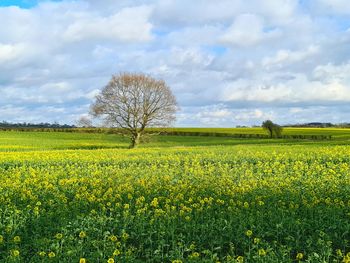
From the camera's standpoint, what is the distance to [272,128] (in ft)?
275

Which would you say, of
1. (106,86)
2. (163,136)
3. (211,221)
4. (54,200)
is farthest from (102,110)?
(211,221)

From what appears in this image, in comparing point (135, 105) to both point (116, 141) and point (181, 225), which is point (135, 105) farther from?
point (181, 225)

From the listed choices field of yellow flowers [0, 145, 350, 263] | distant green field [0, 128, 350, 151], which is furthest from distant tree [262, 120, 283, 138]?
field of yellow flowers [0, 145, 350, 263]

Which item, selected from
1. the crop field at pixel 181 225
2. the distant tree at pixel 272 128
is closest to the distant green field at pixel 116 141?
the distant tree at pixel 272 128

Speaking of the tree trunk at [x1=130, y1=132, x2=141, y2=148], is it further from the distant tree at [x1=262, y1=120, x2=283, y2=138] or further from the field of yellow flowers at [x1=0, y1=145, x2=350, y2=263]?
the field of yellow flowers at [x1=0, y1=145, x2=350, y2=263]

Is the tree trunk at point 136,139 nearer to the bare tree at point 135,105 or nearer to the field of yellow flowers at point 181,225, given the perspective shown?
the bare tree at point 135,105

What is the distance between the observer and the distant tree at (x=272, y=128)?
3290 inches

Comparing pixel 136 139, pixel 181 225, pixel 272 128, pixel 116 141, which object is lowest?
pixel 181 225

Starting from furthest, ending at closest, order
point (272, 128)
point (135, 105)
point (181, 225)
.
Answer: point (272, 128), point (135, 105), point (181, 225)

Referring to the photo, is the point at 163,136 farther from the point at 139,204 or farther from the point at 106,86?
the point at 139,204

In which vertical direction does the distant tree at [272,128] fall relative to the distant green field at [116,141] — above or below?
above

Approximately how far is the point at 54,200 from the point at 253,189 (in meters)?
5.86

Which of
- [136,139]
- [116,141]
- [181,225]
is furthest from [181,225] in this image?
[116,141]

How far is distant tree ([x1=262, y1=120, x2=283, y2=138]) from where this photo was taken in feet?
274
